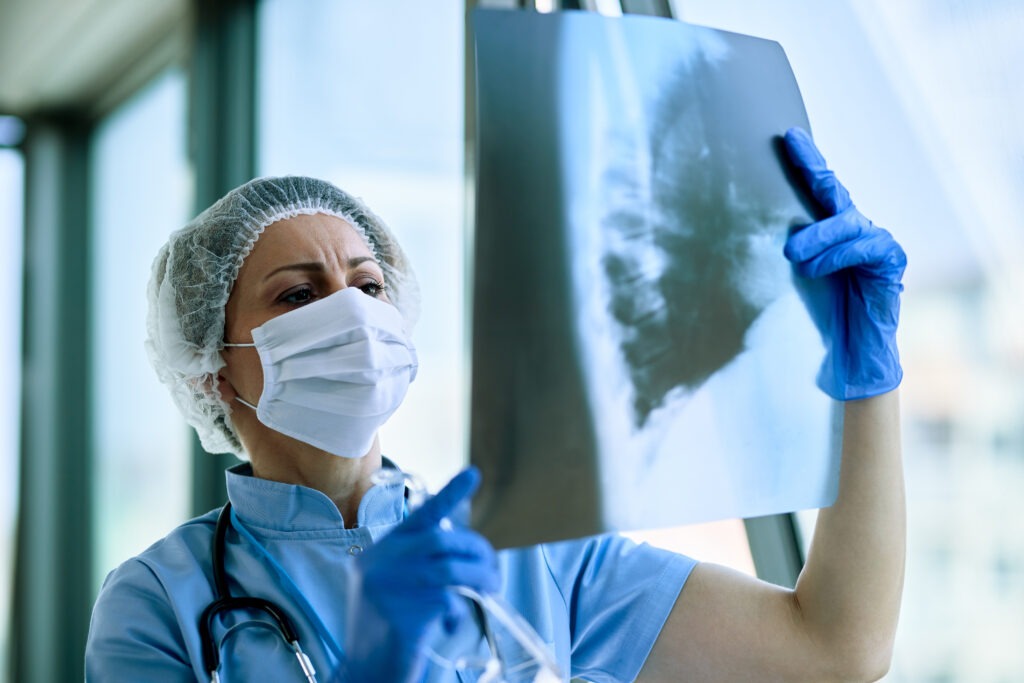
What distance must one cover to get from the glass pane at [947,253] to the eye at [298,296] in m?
0.96

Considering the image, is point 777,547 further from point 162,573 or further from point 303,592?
point 162,573

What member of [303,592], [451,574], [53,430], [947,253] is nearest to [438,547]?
[451,574]

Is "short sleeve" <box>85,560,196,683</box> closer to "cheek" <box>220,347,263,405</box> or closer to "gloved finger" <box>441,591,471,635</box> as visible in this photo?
"cheek" <box>220,347,263,405</box>

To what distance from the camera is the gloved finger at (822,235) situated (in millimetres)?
1024

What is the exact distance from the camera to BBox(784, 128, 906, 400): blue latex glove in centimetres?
103

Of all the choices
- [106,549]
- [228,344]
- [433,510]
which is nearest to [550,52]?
[433,510]

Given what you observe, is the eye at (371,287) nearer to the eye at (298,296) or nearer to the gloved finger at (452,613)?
the eye at (298,296)

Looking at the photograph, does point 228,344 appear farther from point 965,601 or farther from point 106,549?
point 106,549

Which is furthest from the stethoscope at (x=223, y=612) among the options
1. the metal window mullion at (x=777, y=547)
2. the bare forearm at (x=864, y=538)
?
the metal window mullion at (x=777, y=547)

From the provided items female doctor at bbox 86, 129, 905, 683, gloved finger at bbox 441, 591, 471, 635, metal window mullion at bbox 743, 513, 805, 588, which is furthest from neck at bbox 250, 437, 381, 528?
metal window mullion at bbox 743, 513, 805, 588

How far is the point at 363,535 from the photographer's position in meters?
1.30

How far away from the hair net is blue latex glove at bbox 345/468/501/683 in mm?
635

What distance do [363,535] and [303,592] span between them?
113 mm

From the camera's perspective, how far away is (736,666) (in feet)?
3.90
